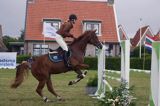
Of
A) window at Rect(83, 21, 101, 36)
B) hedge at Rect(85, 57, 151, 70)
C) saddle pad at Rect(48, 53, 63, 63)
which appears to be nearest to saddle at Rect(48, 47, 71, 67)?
saddle pad at Rect(48, 53, 63, 63)

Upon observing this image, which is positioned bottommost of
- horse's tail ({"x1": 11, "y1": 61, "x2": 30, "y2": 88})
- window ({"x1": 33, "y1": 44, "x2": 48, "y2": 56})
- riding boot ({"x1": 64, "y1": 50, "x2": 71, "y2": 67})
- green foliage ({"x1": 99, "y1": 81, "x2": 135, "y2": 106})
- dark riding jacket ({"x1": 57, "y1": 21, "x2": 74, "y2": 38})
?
green foliage ({"x1": 99, "y1": 81, "x2": 135, "y2": 106})

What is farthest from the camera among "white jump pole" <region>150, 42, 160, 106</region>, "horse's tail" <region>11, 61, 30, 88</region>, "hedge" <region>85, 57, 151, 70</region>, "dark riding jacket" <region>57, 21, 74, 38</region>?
"hedge" <region>85, 57, 151, 70</region>

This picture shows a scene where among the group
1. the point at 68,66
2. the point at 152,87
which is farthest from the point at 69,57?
the point at 152,87

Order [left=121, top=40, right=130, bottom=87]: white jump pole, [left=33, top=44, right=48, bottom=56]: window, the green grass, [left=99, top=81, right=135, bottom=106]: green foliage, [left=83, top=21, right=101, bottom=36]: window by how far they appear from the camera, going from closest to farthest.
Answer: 1. [left=99, top=81, right=135, bottom=106]: green foliage
2. [left=121, top=40, right=130, bottom=87]: white jump pole
3. the green grass
4. [left=33, top=44, right=48, bottom=56]: window
5. [left=83, top=21, right=101, bottom=36]: window

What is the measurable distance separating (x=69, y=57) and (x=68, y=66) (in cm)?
26

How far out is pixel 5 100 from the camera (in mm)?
12523

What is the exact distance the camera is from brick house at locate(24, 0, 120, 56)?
54938 mm

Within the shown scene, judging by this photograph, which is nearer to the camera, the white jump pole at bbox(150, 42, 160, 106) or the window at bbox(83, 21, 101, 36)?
the white jump pole at bbox(150, 42, 160, 106)

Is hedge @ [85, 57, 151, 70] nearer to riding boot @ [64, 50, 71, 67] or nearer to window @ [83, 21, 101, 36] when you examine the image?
window @ [83, 21, 101, 36]

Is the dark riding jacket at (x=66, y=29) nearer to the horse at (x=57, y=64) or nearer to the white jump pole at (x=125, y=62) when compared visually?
the horse at (x=57, y=64)

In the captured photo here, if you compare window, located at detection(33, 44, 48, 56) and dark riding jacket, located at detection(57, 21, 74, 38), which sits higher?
window, located at detection(33, 44, 48, 56)

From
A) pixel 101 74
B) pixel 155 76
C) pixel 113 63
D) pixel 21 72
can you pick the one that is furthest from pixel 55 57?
pixel 113 63

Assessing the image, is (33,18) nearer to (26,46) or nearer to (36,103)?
(26,46)

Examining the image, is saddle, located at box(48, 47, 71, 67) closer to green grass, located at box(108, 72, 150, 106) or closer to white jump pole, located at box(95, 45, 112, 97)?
white jump pole, located at box(95, 45, 112, 97)
